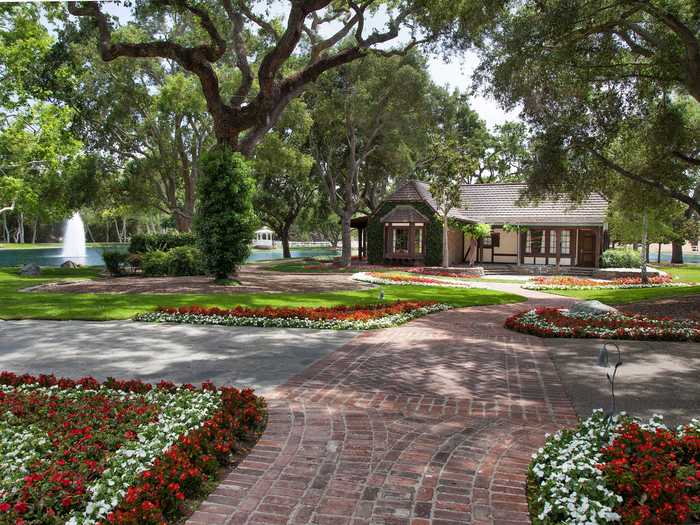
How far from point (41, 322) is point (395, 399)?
9107 millimetres

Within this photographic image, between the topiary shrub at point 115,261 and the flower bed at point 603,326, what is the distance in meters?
19.2

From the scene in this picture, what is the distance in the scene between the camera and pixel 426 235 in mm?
33375

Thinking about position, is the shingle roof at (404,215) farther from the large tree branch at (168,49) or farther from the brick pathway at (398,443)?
the brick pathway at (398,443)

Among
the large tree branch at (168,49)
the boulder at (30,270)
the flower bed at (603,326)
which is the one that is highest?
the large tree branch at (168,49)

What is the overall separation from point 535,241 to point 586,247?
315cm

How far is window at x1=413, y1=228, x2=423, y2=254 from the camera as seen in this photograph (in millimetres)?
33819

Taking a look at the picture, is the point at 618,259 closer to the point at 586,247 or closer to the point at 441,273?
the point at 586,247

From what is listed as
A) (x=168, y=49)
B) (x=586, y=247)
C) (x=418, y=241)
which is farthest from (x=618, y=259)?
(x=168, y=49)

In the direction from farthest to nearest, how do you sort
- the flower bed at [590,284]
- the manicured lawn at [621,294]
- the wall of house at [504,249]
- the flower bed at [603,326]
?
the wall of house at [504,249]
the flower bed at [590,284]
the manicured lawn at [621,294]
the flower bed at [603,326]

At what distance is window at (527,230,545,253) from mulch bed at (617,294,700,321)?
58.6 feet

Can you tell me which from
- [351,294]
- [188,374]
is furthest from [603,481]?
[351,294]

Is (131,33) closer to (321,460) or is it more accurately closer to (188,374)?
(188,374)

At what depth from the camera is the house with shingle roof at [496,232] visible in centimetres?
3275

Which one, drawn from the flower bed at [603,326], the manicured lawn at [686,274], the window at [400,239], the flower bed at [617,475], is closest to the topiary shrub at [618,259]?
the manicured lawn at [686,274]
